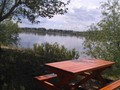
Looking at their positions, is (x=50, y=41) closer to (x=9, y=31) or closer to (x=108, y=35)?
(x=9, y=31)

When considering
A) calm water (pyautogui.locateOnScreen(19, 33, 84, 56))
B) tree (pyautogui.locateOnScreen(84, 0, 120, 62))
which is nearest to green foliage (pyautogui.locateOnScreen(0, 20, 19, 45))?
calm water (pyautogui.locateOnScreen(19, 33, 84, 56))

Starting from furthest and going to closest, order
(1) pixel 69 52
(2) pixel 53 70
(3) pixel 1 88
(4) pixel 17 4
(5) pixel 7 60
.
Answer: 1. (1) pixel 69 52
2. (4) pixel 17 4
3. (5) pixel 7 60
4. (3) pixel 1 88
5. (2) pixel 53 70

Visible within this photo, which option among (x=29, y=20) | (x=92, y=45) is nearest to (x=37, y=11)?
(x=29, y=20)

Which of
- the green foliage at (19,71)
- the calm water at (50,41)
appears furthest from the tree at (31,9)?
the calm water at (50,41)

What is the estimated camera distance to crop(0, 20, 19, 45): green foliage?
73.9 feet

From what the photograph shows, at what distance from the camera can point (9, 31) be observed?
79.9 ft

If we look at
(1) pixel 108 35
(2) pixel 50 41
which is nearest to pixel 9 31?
(2) pixel 50 41

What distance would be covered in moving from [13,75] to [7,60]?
4.53 feet

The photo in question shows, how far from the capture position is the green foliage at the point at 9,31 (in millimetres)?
22527

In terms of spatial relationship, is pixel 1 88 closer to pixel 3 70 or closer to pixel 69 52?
pixel 3 70

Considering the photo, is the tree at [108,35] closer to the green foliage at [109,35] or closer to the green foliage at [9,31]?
the green foliage at [109,35]

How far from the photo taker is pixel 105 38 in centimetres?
1304

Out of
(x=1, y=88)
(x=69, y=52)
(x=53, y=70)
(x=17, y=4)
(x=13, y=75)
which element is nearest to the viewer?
(x=53, y=70)

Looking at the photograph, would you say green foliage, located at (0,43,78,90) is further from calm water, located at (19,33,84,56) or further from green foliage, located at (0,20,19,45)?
green foliage, located at (0,20,19,45)
